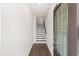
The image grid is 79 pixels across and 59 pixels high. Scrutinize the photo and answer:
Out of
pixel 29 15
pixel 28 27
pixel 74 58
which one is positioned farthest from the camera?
pixel 28 27

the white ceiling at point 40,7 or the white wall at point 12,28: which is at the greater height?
the white ceiling at point 40,7

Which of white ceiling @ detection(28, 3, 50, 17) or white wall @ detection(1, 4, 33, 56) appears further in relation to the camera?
white ceiling @ detection(28, 3, 50, 17)

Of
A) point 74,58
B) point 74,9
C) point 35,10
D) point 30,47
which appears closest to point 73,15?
point 74,9

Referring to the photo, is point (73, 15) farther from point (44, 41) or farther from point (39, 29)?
point (44, 41)

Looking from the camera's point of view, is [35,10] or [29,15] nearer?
[29,15]

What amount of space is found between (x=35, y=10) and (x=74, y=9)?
1570mm

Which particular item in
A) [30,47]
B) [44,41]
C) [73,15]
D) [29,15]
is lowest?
[30,47]

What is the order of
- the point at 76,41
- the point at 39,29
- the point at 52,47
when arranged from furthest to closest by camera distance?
1. the point at 52,47
2. the point at 39,29
3. the point at 76,41

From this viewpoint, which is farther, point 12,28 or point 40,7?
point 40,7

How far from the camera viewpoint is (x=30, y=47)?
7.02 ft

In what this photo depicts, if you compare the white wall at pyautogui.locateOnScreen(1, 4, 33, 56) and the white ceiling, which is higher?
the white ceiling

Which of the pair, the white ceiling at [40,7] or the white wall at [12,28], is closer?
the white wall at [12,28]

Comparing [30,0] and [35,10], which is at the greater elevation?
[35,10]

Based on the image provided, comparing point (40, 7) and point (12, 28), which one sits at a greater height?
point (40, 7)
